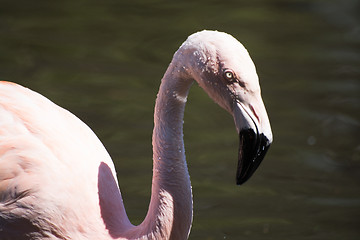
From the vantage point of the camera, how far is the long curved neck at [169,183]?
3.79 metres

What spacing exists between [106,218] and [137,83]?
311cm

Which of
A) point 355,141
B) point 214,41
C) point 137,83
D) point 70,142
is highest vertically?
point 214,41

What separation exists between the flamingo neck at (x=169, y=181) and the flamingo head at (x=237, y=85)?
1.00 feet

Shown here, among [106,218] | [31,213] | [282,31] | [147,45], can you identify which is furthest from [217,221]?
[282,31]

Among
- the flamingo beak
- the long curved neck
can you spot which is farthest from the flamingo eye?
the long curved neck

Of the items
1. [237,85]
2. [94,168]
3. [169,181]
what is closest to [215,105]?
[94,168]

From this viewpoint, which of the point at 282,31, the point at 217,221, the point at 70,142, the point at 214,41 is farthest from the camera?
the point at 282,31

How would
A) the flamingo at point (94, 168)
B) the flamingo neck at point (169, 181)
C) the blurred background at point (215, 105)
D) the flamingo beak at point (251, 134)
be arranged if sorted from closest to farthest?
the flamingo beak at point (251, 134) → the flamingo at point (94, 168) → the flamingo neck at point (169, 181) → the blurred background at point (215, 105)

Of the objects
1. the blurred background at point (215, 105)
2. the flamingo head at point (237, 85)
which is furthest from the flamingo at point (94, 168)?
the blurred background at point (215, 105)

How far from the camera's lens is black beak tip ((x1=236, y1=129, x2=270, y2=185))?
3.39 meters

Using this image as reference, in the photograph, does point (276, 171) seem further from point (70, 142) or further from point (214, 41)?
point (214, 41)

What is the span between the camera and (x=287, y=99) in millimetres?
6891

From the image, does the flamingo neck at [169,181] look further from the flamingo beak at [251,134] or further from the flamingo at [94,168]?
the flamingo beak at [251,134]

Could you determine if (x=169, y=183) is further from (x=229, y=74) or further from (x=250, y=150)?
(x=229, y=74)
